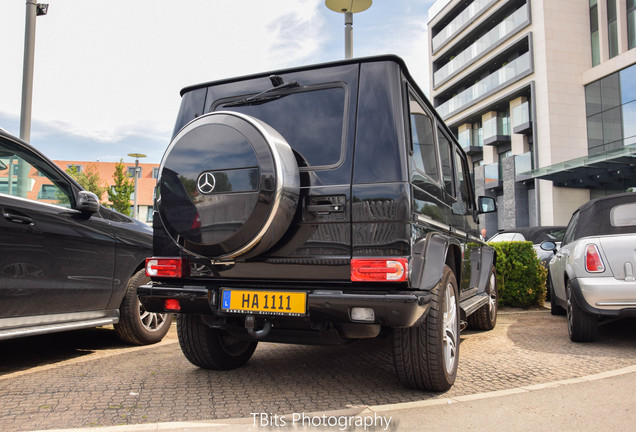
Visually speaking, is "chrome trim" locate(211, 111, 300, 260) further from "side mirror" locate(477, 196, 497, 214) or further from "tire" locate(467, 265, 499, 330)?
"side mirror" locate(477, 196, 497, 214)

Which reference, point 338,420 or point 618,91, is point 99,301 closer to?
point 338,420

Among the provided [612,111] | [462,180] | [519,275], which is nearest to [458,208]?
[462,180]

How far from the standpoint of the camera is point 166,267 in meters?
3.59

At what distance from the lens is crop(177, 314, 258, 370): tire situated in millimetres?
3932

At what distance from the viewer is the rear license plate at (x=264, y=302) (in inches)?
123

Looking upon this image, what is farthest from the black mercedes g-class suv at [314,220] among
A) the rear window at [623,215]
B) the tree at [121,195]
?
the tree at [121,195]

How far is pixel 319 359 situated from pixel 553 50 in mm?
25784

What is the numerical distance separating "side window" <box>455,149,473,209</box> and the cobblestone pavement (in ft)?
4.97

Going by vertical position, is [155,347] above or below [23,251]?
below

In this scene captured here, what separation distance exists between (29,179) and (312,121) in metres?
2.51

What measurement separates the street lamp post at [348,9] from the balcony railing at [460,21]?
2520 cm

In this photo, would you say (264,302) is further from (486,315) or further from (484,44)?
(484,44)

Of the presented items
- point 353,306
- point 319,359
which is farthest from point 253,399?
point 319,359

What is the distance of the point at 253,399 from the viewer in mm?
3412
